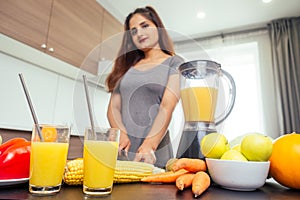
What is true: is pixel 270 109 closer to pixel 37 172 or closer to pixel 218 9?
pixel 218 9

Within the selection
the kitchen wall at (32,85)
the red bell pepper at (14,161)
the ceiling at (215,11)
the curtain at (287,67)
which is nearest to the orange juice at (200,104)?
the red bell pepper at (14,161)

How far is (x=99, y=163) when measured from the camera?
40 centimetres

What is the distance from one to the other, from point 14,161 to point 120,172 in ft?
0.66

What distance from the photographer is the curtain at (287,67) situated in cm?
252

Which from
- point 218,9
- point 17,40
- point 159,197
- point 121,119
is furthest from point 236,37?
point 159,197

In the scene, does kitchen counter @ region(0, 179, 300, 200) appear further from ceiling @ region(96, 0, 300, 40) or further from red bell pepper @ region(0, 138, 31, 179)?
ceiling @ region(96, 0, 300, 40)

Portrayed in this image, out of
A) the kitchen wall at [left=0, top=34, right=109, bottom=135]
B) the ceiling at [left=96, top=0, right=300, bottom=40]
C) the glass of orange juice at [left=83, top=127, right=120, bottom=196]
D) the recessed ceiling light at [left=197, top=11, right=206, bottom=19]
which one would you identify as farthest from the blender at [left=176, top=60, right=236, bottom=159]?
the recessed ceiling light at [left=197, top=11, right=206, bottom=19]

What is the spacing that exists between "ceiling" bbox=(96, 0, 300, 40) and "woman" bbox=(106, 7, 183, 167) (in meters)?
1.75

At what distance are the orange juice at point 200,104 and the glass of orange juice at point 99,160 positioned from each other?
0.26 m

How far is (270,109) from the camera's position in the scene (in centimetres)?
274

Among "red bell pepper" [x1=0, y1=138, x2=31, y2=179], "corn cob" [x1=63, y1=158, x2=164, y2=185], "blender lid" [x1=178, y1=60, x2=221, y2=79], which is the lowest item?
"corn cob" [x1=63, y1=158, x2=164, y2=185]

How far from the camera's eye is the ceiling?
2521 mm

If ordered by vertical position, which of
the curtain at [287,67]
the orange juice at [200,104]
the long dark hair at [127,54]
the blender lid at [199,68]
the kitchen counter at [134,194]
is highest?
the curtain at [287,67]

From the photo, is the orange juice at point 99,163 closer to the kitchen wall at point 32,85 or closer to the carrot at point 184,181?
the carrot at point 184,181
